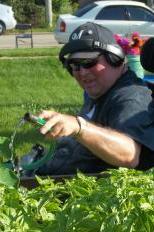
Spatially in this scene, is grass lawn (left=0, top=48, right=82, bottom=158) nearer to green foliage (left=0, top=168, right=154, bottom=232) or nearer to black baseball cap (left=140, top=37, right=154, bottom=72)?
black baseball cap (left=140, top=37, right=154, bottom=72)

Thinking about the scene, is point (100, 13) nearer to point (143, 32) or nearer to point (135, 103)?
point (143, 32)

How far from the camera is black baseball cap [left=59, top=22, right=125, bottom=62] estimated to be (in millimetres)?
3023

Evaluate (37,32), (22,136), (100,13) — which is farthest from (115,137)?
(37,32)

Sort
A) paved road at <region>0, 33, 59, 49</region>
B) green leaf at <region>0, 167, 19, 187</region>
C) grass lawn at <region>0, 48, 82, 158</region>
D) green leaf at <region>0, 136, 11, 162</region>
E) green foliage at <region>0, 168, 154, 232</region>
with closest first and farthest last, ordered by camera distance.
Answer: green foliage at <region>0, 168, 154, 232</region>
green leaf at <region>0, 167, 19, 187</region>
green leaf at <region>0, 136, 11, 162</region>
grass lawn at <region>0, 48, 82, 158</region>
paved road at <region>0, 33, 59, 49</region>

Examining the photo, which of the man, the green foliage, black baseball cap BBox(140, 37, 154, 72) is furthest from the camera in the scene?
black baseball cap BBox(140, 37, 154, 72)

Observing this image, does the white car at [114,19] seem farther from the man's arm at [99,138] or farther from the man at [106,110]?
the man's arm at [99,138]

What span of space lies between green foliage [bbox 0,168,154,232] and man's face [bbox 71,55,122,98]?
117 centimetres

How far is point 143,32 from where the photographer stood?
18594 mm

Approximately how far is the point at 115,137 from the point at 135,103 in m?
0.32

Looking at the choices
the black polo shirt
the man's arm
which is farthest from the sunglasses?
the man's arm

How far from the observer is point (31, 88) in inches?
411

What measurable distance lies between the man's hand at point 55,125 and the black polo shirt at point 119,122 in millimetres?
555

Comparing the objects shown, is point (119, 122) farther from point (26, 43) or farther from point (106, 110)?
point (26, 43)

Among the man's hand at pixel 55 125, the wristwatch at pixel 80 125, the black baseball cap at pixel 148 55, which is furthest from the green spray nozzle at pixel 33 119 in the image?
the black baseball cap at pixel 148 55
